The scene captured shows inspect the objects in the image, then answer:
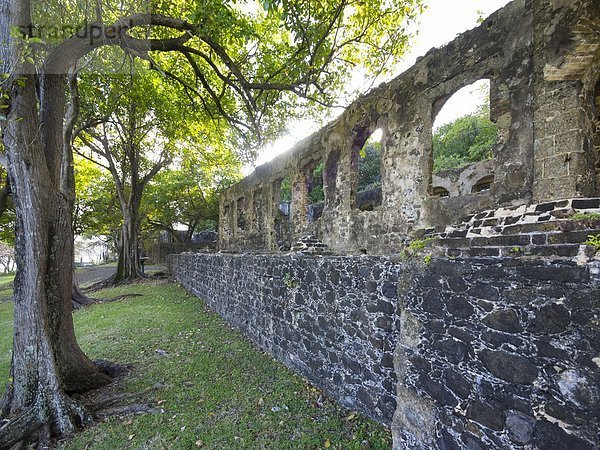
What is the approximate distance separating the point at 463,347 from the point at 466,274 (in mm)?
550

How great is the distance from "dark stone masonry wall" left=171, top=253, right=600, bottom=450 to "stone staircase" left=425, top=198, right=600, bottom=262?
0.25 ft

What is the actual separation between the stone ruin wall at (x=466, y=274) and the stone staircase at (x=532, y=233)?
10 millimetres

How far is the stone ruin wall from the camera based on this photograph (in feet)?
6.17

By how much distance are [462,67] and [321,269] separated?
511cm

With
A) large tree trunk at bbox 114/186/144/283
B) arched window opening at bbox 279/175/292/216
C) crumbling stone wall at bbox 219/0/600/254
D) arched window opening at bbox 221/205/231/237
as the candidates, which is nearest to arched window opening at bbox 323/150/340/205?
crumbling stone wall at bbox 219/0/600/254

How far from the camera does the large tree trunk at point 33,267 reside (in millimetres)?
3537

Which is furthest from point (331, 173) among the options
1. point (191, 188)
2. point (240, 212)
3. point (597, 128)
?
point (191, 188)

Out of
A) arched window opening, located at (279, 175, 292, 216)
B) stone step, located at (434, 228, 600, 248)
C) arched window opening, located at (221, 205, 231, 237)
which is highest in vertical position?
arched window opening, located at (279, 175, 292, 216)

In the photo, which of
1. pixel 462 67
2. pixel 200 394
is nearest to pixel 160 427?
pixel 200 394

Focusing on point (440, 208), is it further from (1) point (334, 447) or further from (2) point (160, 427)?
(2) point (160, 427)

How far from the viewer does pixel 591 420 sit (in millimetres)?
1696

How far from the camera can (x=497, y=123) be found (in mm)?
5645

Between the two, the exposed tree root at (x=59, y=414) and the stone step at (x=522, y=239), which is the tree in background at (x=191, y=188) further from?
the stone step at (x=522, y=239)

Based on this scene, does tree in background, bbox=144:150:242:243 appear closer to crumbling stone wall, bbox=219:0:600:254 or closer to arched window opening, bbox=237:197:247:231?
arched window opening, bbox=237:197:247:231
